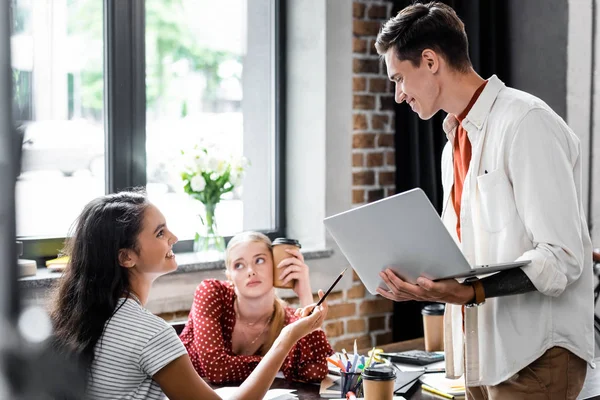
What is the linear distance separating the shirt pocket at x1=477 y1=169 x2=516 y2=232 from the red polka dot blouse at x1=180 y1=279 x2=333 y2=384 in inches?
24.5

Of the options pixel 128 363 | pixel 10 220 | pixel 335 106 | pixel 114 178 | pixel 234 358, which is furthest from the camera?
pixel 335 106

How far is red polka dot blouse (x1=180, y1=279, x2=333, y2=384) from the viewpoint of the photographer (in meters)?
1.84

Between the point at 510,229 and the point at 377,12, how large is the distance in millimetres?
1950

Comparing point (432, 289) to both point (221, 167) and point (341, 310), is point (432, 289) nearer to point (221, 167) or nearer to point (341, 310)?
point (221, 167)

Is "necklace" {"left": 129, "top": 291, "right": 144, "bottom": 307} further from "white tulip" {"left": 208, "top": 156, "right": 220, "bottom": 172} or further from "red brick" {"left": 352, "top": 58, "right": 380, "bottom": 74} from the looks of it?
"red brick" {"left": 352, "top": 58, "right": 380, "bottom": 74}

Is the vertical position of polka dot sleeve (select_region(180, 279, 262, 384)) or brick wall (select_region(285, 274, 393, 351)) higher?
polka dot sleeve (select_region(180, 279, 262, 384))

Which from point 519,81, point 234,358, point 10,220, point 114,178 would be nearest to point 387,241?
point 234,358

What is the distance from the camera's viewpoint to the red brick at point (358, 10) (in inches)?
122

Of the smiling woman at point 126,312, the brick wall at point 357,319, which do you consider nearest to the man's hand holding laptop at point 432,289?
the smiling woman at point 126,312

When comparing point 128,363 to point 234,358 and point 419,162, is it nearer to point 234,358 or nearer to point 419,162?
point 234,358

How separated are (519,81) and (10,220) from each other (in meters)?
3.17

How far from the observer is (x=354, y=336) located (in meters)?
3.17

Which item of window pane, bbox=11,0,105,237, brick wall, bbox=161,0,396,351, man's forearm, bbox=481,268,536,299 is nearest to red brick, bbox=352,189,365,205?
brick wall, bbox=161,0,396,351

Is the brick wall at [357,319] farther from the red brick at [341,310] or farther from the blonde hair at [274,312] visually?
the blonde hair at [274,312]
